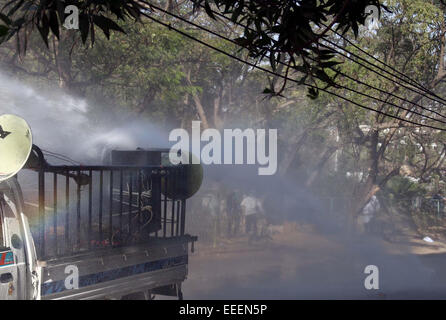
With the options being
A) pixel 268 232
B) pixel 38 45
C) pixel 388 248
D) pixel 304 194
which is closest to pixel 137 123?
pixel 38 45

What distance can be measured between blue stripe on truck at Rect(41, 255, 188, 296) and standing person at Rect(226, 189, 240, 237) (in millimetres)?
11284

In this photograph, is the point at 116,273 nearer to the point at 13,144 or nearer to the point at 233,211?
the point at 13,144

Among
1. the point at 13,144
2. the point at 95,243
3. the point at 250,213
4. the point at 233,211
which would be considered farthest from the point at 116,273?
the point at 233,211

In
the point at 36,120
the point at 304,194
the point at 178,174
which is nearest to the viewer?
the point at 178,174

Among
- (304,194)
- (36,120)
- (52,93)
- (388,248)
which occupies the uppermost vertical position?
(52,93)

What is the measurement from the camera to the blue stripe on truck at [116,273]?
5.34 metres

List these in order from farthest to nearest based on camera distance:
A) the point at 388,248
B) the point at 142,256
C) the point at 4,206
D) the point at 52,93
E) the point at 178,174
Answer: the point at 388,248, the point at 52,93, the point at 178,174, the point at 142,256, the point at 4,206

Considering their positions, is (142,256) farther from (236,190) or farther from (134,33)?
(236,190)

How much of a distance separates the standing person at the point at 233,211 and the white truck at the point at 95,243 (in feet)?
35.3

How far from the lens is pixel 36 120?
12930mm

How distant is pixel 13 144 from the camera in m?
5.26

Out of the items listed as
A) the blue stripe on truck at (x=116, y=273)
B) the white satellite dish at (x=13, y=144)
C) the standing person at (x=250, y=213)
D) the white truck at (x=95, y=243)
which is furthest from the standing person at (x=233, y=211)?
the white satellite dish at (x=13, y=144)

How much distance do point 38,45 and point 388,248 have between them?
47.9 feet

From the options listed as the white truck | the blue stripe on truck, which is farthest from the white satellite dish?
the blue stripe on truck
